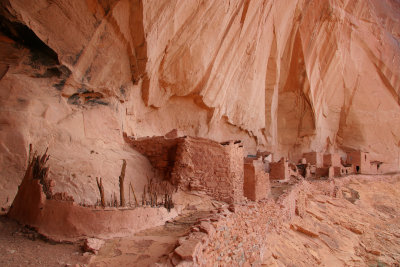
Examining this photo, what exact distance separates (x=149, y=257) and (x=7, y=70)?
20.1ft

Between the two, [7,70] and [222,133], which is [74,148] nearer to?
[7,70]

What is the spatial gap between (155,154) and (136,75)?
100 inches

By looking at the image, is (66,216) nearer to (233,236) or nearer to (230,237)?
(230,237)

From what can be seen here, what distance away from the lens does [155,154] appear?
8914 mm

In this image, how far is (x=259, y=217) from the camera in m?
6.36

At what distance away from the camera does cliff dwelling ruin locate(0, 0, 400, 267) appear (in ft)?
13.6

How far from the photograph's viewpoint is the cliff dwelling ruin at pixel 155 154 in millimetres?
4148

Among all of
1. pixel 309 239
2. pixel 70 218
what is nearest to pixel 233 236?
pixel 70 218

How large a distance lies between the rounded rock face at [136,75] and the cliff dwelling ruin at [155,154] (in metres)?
0.04

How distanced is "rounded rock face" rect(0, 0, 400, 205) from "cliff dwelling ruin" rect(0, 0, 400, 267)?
0.04 m

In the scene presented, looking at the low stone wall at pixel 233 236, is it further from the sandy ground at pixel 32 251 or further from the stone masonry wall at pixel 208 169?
the sandy ground at pixel 32 251

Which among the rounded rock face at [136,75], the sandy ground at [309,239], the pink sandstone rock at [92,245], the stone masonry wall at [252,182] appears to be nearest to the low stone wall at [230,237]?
the sandy ground at [309,239]

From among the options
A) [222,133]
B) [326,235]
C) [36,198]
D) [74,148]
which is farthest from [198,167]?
[222,133]

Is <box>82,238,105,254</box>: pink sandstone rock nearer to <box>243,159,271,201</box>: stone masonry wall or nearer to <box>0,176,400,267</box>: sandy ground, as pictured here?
<box>0,176,400,267</box>: sandy ground
